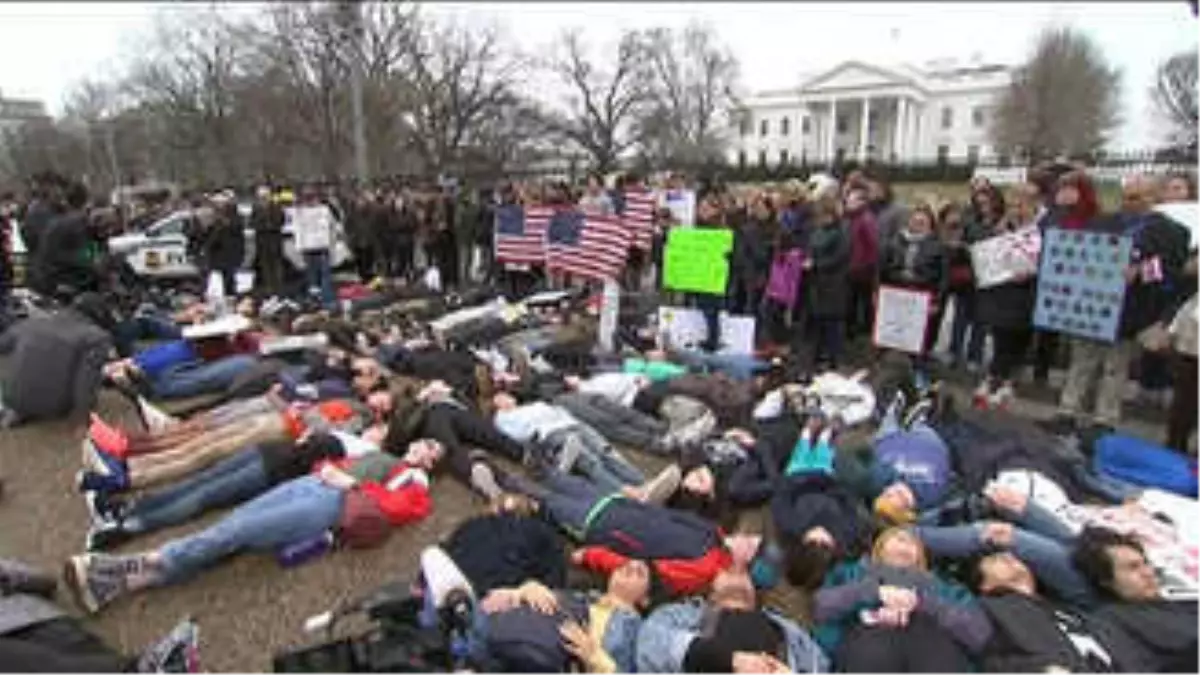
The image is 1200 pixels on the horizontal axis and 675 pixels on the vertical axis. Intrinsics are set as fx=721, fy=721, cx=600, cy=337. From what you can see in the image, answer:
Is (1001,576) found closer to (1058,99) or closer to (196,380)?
(196,380)

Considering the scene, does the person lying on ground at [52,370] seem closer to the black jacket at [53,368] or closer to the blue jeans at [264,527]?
the black jacket at [53,368]

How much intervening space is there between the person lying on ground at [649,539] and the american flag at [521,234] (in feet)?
21.9

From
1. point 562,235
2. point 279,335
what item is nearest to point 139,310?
point 279,335

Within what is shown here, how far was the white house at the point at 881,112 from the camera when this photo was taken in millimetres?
71500

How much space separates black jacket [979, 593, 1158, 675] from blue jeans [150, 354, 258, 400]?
6291 mm

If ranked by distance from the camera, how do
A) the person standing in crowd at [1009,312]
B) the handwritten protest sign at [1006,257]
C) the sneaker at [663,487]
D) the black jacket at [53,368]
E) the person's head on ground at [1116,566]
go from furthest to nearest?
the person standing in crowd at [1009,312]
the handwritten protest sign at [1006,257]
the black jacket at [53,368]
the sneaker at [663,487]
the person's head on ground at [1116,566]

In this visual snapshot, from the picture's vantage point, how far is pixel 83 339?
5.93 metres

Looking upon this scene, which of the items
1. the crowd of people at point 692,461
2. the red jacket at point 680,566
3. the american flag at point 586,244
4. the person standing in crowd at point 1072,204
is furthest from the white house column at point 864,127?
the red jacket at point 680,566

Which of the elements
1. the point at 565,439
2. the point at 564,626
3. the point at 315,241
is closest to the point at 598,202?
the point at 315,241

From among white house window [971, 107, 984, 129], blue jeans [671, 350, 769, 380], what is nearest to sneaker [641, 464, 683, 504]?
blue jeans [671, 350, 769, 380]

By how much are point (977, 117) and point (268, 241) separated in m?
78.4

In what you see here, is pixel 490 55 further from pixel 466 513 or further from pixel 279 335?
pixel 466 513

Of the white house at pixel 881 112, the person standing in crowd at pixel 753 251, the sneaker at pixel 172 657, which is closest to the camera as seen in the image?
the sneaker at pixel 172 657

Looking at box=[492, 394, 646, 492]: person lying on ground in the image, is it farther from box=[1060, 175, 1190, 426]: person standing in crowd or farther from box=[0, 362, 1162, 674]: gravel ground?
box=[1060, 175, 1190, 426]: person standing in crowd
